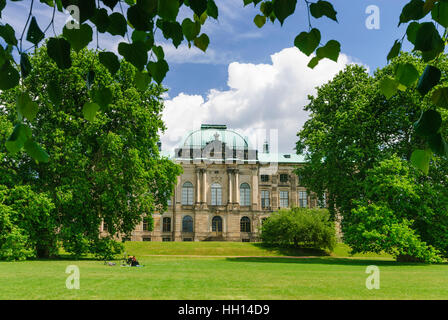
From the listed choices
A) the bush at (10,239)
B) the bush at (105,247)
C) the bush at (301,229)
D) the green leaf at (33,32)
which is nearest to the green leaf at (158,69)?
the green leaf at (33,32)

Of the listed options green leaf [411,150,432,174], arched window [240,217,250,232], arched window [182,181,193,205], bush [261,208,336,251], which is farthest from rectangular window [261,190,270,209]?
green leaf [411,150,432,174]

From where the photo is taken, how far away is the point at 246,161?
7300cm

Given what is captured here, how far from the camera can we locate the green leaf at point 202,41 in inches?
117

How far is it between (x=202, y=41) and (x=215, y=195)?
69.2m

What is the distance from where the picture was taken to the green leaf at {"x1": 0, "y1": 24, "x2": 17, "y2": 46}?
2.12 meters

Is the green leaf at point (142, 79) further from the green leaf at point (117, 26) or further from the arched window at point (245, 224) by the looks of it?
the arched window at point (245, 224)

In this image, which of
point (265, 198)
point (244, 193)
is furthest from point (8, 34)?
point (265, 198)

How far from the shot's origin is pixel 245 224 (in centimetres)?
7144

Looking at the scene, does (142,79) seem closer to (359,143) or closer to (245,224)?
(359,143)

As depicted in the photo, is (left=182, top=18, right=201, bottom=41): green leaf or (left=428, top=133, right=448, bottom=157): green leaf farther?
(left=182, top=18, right=201, bottom=41): green leaf

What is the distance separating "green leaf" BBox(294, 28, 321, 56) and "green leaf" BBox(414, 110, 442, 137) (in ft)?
2.56

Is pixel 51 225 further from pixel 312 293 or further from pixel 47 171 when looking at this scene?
pixel 312 293

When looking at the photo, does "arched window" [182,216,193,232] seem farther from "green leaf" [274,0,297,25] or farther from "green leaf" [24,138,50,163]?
"green leaf" [274,0,297,25]
